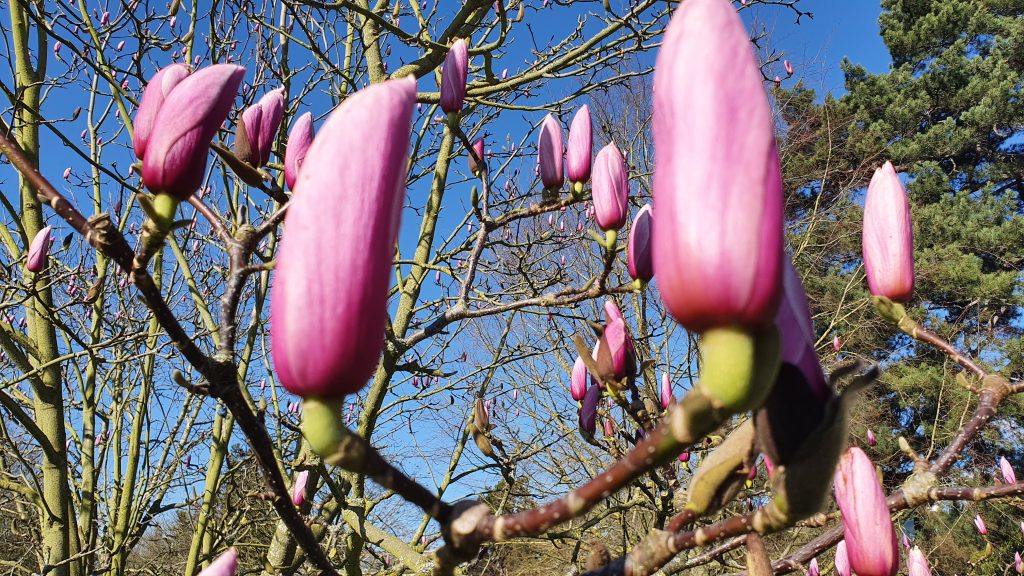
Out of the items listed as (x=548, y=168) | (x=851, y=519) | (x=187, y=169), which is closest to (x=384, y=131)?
(x=187, y=169)

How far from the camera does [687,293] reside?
1.25ft

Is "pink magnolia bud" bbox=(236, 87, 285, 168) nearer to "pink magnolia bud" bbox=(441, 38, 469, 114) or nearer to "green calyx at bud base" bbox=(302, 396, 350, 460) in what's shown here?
"pink magnolia bud" bbox=(441, 38, 469, 114)

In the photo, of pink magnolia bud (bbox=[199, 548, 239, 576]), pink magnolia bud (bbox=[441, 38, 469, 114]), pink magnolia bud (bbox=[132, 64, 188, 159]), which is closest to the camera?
pink magnolia bud (bbox=[199, 548, 239, 576])

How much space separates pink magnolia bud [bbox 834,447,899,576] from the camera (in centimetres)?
71

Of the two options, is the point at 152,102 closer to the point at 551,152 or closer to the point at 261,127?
the point at 261,127

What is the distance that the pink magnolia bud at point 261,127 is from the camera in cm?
115

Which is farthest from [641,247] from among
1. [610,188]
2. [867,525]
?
[867,525]

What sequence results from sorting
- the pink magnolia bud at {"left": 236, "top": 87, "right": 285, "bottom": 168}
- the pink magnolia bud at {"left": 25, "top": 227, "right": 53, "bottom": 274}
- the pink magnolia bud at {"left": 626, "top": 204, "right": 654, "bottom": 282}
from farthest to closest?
the pink magnolia bud at {"left": 25, "top": 227, "right": 53, "bottom": 274}, the pink magnolia bud at {"left": 626, "top": 204, "right": 654, "bottom": 282}, the pink magnolia bud at {"left": 236, "top": 87, "right": 285, "bottom": 168}

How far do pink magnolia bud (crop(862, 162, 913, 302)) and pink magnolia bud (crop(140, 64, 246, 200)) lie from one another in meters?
0.85

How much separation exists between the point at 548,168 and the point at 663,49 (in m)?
1.28

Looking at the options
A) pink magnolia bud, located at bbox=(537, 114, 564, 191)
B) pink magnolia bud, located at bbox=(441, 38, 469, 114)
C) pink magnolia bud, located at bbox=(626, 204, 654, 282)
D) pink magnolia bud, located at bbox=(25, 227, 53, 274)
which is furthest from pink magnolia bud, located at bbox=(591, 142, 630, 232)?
pink magnolia bud, located at bbox=(25, 227, 53, 274)

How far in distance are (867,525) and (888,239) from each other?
43cm

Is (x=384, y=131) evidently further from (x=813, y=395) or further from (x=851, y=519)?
(x=851, y=519)

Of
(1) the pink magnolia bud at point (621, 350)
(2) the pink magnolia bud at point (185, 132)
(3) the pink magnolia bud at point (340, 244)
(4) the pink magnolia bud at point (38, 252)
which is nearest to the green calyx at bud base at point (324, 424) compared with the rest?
(3) the pink magnolia bud at point (340, 244)
